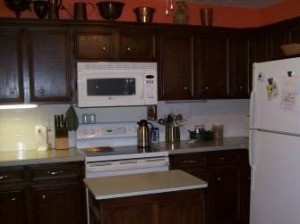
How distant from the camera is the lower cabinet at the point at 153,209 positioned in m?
2.27

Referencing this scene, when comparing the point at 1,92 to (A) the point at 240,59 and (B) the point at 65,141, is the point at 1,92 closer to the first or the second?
(B) the point at 65,141

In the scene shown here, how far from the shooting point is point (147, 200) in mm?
2344

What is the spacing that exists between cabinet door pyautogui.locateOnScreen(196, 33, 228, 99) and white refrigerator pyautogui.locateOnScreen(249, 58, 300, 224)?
2.87 feet

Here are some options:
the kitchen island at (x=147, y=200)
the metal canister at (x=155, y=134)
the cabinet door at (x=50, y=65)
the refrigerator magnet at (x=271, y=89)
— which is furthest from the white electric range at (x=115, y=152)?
the refrigerator magnet at (x=271, y=89)

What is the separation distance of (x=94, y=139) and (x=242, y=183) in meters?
1.70

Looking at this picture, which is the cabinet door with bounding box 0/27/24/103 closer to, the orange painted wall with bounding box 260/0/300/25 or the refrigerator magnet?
the refrigerator magnet

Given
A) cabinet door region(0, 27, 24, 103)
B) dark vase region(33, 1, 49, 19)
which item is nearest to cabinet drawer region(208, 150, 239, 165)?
cabinet door region(0, 27, 24, 103)

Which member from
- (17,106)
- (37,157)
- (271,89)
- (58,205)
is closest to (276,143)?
(271,89)

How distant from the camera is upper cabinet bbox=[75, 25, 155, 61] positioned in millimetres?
3721

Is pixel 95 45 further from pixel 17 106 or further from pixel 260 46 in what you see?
pixel 260 46

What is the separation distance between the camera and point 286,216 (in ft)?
9.77

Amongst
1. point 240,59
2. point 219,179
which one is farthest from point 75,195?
point 240,59

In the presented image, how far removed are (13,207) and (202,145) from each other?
199cm

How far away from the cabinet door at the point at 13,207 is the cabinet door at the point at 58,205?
0.34 feet
